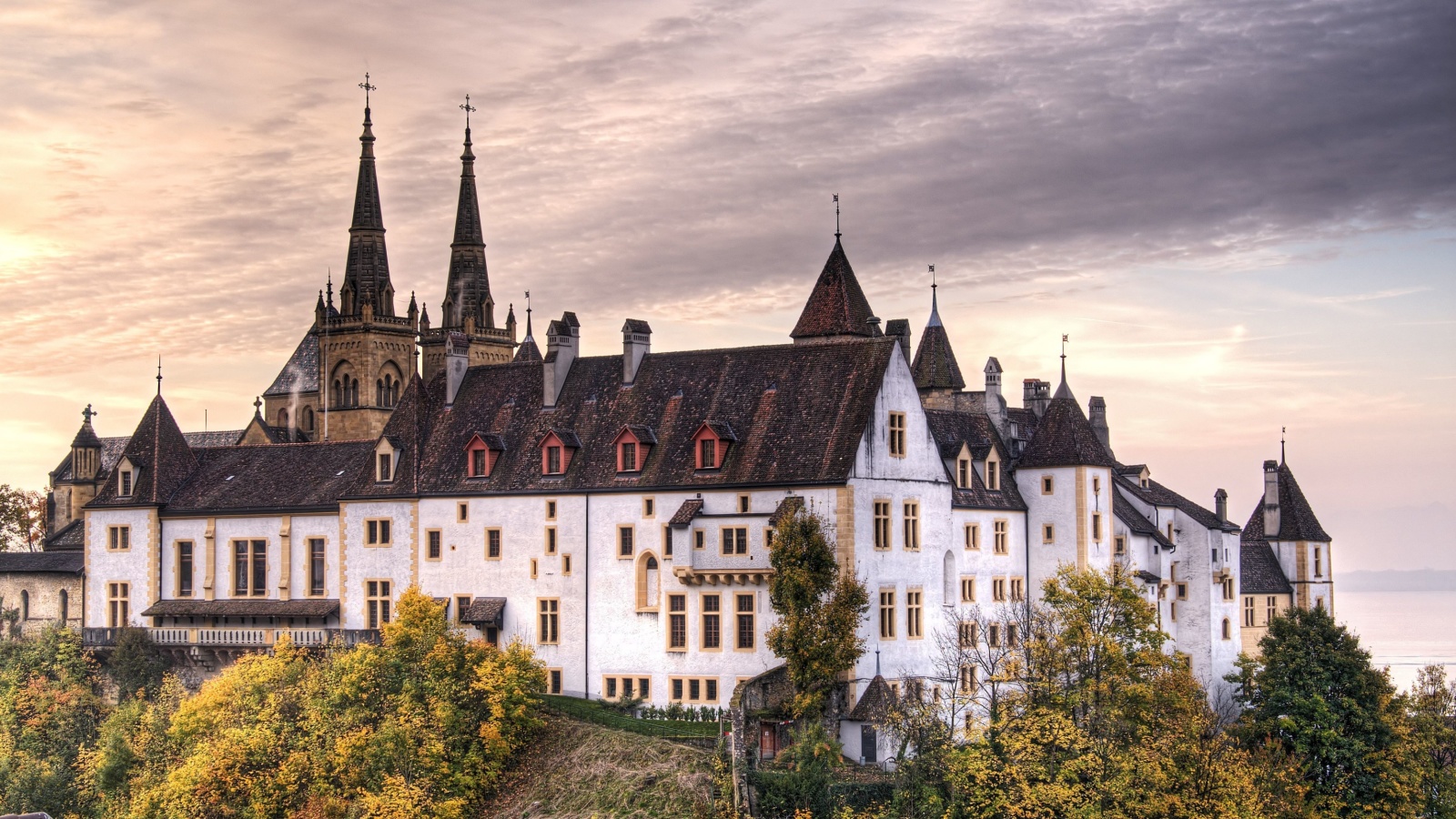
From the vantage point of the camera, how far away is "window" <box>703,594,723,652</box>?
69.6m

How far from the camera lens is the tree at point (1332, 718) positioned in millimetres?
70562

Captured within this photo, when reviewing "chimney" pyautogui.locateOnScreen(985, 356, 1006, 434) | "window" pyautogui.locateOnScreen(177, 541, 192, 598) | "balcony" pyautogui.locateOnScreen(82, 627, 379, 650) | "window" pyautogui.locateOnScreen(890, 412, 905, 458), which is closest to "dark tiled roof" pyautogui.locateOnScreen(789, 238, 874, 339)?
"chimney" pyautogui.locateOnScreen(985, 356, 1006, 434)

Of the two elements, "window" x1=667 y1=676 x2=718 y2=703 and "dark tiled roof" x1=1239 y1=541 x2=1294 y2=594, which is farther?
"dark tiled roof" x1=1239 y1=541 x2=1294 y2=594

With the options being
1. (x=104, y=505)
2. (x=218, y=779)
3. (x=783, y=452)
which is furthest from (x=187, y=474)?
(x=783, y=452)

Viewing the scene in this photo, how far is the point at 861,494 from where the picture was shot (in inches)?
2685

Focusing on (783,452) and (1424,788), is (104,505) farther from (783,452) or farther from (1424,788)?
(1424,788)

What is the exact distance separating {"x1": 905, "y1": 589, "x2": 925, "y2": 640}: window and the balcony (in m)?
21.6

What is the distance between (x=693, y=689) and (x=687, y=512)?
6.44 meters

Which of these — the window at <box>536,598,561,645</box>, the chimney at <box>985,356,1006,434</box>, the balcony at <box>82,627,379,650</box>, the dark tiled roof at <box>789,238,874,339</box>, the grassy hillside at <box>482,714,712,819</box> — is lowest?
the grassy hillside at <box>482,714,712,819</box>

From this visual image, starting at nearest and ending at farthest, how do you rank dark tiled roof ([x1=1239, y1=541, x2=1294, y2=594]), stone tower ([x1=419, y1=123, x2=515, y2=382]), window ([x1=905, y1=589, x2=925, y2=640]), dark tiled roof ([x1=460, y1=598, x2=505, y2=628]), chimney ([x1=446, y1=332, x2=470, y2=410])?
window ([x1=905, y1=589, x2=925, y2=640]) < dark tiled roof ([x1=460, y1=598, x2=505, y2=628]) < chimney ([x1=446, y1=332, x2=470, y2=410]) < dark tiled roof ([x1=1239, y1=541, x2=1294, y2=594]) < stone tower ([x1=419, y1=123, x2=515, y2=382])

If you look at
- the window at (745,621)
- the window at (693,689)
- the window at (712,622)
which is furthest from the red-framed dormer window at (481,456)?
the window at (745,621)

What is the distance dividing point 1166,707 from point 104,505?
155ft

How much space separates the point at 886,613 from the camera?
226ft

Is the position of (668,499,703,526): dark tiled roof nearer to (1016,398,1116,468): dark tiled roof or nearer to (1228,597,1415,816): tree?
(1016,398,1116,468): dark tiled roof
